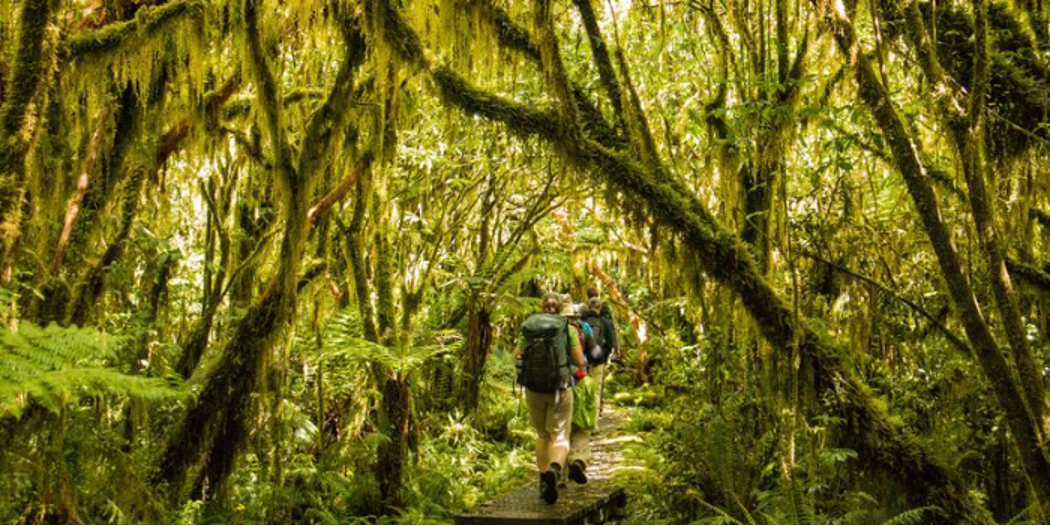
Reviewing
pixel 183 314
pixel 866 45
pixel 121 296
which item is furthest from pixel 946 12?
pixel 183 314

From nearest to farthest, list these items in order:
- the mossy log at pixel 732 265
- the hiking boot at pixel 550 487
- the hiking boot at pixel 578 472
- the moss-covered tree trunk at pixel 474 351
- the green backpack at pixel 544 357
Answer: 1. the mossy log at pixel 732 265
2. the hiking boot at pixel 550 487
3. the green backpack at pixel 544 357
4. the hiking boot at pixel 578 472
5. the moss-covered tree trunk at pixel 474 351

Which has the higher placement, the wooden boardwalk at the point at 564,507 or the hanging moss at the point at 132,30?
the hanging moss at the point at 132,30

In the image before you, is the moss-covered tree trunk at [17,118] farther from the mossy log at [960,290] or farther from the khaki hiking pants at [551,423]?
the mossy log at [960,290]

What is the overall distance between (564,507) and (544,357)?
123 cm

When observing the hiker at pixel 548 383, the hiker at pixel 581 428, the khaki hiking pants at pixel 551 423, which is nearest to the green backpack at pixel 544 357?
the hiker at pixel 548 383

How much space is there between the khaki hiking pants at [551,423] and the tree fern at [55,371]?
309 cm

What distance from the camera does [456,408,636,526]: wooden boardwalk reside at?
5.79 meters

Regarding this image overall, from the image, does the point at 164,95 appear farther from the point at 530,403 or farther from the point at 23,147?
the point at 530,403

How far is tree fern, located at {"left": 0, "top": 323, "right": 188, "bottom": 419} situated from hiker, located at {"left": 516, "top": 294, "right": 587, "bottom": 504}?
9.63 feet

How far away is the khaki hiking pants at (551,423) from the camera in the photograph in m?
6.89

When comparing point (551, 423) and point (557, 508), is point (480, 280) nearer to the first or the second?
point (551, 423)

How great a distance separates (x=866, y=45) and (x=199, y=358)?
313 inches

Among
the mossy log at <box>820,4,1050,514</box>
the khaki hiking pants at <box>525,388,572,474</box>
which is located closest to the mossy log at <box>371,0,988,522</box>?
the mossy log at <box>820,4,1050,514</box>

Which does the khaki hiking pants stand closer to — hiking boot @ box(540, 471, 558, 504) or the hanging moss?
hiking boot @ box(540, 471, 558, 504)
